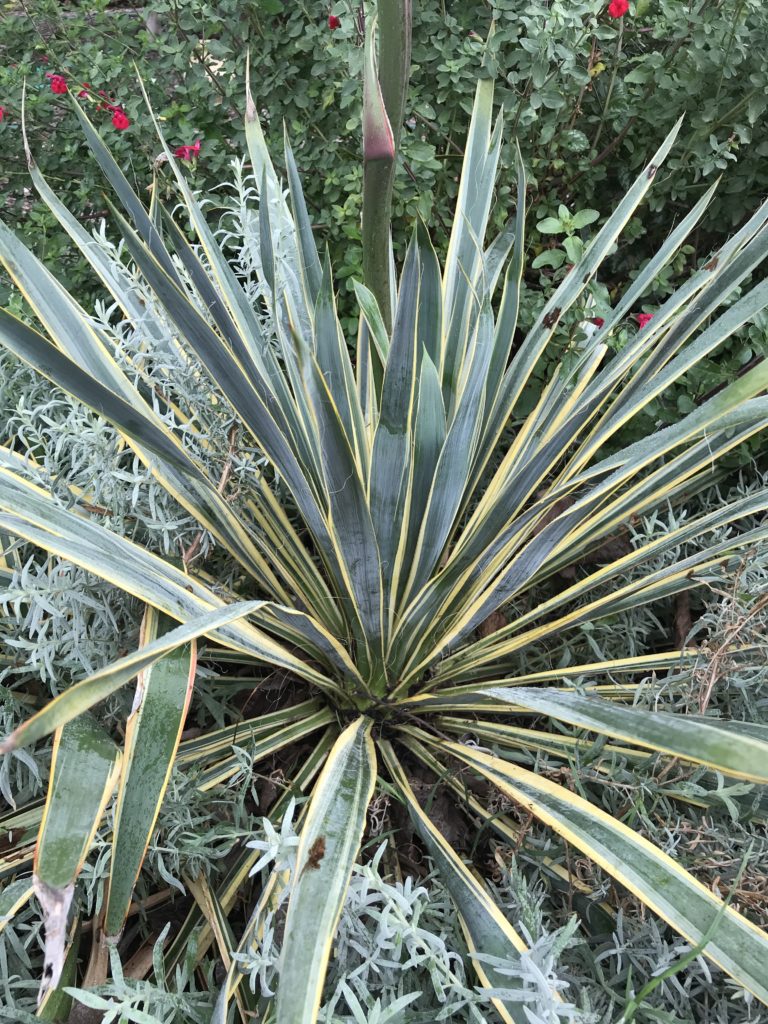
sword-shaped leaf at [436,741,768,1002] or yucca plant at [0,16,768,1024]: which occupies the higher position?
yucca plant at [0,16,768,1024]

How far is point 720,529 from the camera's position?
1.25 meters

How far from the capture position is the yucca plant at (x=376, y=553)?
667 millimetres

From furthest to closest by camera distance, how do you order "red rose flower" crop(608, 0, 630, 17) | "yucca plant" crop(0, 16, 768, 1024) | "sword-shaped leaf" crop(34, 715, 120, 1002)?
"red rose flower" crop(608, 0, 630, 17) < "yucca plant" crop(0, 16, 768, 1024) < "sword-shaped leaf" crop(34, 715, 120, 1002)

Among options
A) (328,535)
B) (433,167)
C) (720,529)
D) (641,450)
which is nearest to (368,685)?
(328,535)

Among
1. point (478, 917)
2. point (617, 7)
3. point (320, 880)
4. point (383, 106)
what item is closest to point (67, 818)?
point (320, 880)

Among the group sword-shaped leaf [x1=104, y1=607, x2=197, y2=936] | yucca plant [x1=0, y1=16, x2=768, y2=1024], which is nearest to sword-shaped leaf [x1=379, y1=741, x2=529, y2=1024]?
yucca plant [x1=0, y1=16, x2=768, y2=1024]

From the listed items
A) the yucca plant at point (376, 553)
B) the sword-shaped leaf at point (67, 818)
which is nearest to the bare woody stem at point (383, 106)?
the yucca plant at point (376, 553)

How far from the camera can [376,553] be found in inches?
37.4

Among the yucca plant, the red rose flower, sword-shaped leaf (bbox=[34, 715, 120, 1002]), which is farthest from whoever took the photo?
the red rose flower

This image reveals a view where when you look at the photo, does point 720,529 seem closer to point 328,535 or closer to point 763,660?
point 763,660

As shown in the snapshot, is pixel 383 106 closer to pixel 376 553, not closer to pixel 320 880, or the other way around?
pixel 376 553

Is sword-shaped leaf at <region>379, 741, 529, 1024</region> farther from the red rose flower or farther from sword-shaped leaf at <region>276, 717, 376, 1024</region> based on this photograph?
the red rose flower

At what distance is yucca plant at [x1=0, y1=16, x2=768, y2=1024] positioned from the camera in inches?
26.3

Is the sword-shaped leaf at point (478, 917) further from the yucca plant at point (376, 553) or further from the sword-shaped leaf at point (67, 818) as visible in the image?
the sword-shaped leaf at point (67, 818)
